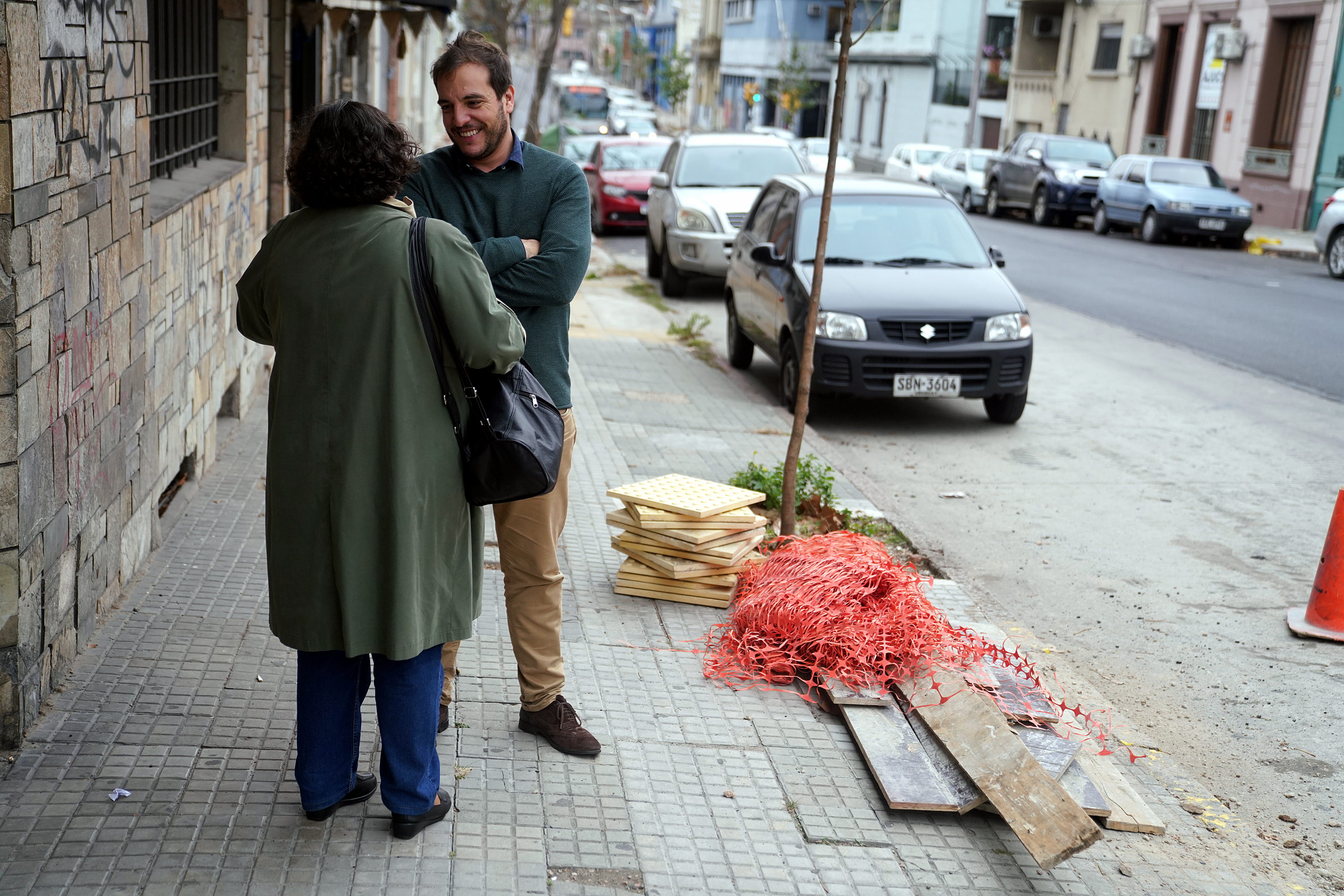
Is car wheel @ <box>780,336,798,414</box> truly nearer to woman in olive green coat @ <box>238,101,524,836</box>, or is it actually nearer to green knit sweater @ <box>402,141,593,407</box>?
green knit sweater @ <box>402,141,593,407</box>

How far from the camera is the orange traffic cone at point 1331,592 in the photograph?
17.7ft

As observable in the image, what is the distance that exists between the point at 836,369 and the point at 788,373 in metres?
0.65

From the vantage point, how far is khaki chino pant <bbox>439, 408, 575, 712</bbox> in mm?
3652

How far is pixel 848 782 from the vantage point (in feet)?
12.5

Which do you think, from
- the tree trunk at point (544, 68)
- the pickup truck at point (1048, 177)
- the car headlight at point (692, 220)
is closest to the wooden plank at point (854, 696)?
the car headlight at point (692, 220)

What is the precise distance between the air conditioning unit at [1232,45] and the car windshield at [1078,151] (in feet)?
12.5

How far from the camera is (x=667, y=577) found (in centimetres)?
526

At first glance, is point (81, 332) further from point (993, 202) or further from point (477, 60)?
point (993, 202)

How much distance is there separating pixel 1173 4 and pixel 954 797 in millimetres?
35260

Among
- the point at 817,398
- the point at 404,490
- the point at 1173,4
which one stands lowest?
the point at 817,398

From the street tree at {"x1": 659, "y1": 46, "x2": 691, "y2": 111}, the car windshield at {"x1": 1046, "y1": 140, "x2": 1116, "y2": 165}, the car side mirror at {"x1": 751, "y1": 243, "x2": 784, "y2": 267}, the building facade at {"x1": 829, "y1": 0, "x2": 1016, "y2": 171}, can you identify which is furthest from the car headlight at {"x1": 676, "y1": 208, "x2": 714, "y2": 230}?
the street tree at {"x1": 659, "y1": 46, "x2": 691, "y2": 111}

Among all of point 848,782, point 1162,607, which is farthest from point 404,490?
point 1162,607

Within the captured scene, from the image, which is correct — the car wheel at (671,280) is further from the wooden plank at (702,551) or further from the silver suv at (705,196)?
the wooden plank at (702,551)

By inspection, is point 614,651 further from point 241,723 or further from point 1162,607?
point 1162,607
